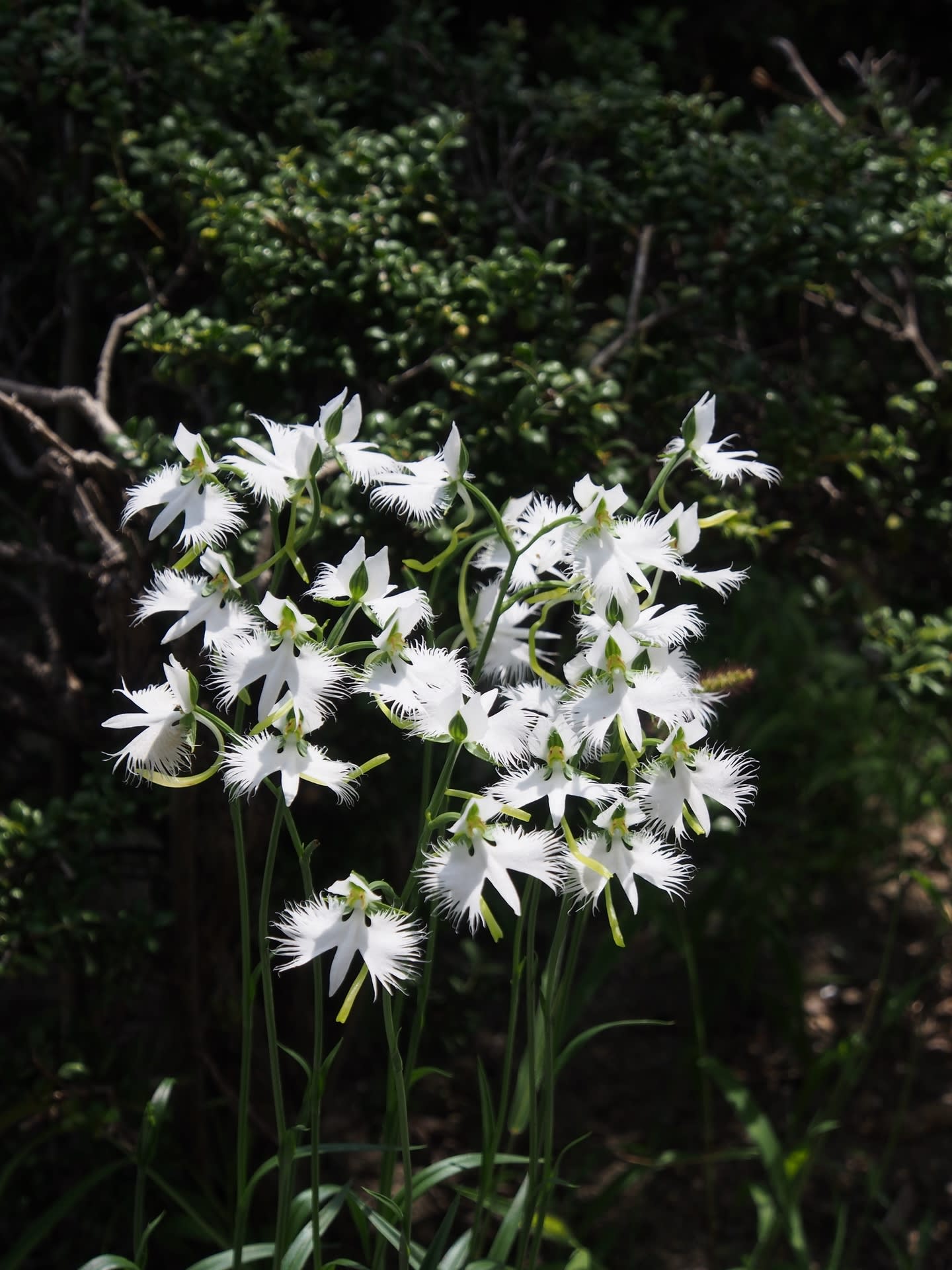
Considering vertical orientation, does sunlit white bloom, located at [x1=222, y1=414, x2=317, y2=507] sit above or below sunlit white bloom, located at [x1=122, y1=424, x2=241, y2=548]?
above

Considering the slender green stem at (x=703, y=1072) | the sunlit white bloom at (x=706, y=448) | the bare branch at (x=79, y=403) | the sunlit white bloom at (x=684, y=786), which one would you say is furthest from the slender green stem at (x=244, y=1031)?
the slender green stem at (x=703, y=1072)

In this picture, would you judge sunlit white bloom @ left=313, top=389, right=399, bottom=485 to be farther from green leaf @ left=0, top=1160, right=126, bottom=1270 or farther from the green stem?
green leaf @ left=0, top=1160, right=126, bottom=1270

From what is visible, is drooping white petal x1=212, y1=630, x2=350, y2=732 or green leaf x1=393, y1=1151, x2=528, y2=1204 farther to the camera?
green leaf x1=393, y1=1151, x2=528, y2=1204

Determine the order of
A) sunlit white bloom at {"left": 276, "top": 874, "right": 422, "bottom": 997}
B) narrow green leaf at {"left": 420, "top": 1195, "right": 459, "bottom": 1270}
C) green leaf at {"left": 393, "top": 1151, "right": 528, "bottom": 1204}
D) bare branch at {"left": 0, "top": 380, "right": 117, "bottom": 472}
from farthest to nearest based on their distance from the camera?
1. bare branch at {"left": 0, "top": 380, "right": 117, "bottom": 472}
2. green leaf at {"left": 393, "top": 1151, "right": 528, "bottom": 1204}
3. narrow green leaf at {"left": 420, "top": 1195, "right": 459, "bottom": 1270}
4. sunlit white bloom at {"left": 276, "top": 874, "right": 422, "bottom": 997}

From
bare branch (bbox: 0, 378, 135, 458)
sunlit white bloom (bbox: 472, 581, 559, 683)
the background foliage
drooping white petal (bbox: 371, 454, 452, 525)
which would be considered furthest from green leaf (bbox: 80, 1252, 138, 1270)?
bare branch (bbox: 0, 378, 135, 458)

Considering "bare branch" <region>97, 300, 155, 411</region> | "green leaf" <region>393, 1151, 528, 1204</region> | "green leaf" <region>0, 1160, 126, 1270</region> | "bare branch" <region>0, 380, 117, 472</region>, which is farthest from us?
"bare branch" <region>97, 300, 155, 411</region>

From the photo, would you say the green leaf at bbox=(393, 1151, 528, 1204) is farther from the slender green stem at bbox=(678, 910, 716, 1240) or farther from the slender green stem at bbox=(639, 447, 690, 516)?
the slender green stem at bbox=(639, 447, 690, 516)

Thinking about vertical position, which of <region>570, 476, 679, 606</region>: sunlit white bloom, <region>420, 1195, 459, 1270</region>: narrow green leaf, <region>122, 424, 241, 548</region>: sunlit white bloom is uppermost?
<region>570, 476, 679, 606</region>: sunlit white bloom

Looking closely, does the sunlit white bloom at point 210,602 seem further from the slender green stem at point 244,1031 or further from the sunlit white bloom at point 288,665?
the slender green stem at point 244,1031
